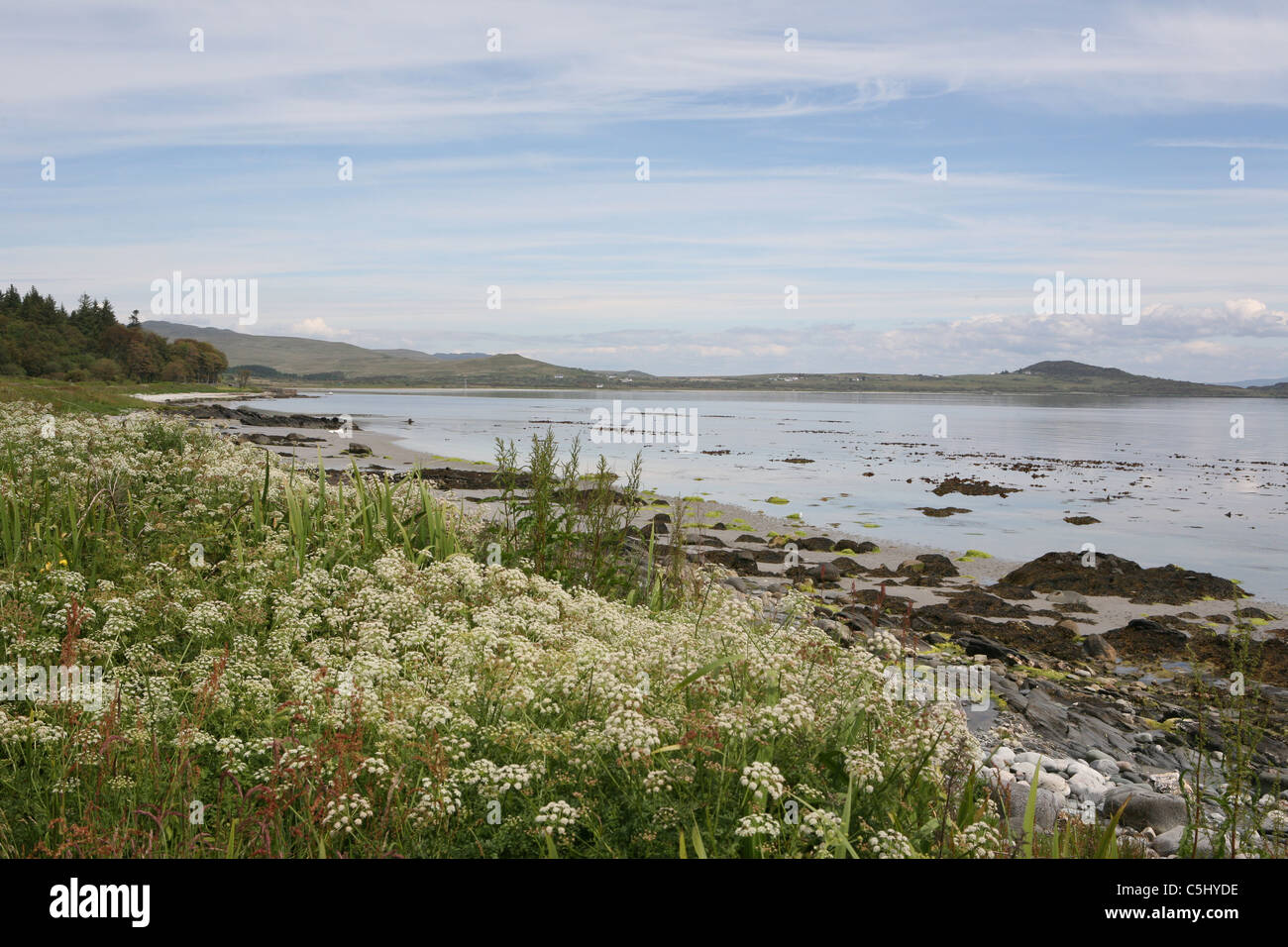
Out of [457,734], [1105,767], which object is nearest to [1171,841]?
[1105,767]

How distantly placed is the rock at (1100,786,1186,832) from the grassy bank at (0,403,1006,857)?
255 centimetres

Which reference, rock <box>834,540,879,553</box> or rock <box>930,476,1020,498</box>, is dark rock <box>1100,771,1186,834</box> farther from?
rock <box>930,476,1020,498</box>

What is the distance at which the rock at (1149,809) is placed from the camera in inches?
253

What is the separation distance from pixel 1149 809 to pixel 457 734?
17.4ft

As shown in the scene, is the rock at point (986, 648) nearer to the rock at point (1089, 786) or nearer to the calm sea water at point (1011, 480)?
the rock at point (1089, 786)

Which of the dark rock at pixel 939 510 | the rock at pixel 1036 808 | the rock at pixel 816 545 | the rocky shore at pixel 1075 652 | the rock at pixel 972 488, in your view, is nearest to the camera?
the rock at pixel 1036 808

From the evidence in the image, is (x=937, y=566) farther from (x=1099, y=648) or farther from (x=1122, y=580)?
(x=1099, y=648)

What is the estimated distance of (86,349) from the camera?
11556 centimetres

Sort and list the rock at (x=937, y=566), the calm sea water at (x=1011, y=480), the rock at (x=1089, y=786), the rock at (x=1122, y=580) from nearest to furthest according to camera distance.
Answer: the rock at (x=1089, y=786)
the rock at (x=1122, y=580)
the rock at (x=937, y=566)
the calm sea water at (x=1011, y=480)

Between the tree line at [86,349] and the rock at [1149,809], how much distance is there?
4013 inches

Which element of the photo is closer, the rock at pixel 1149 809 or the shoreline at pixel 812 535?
the rock at pixel 1149 809

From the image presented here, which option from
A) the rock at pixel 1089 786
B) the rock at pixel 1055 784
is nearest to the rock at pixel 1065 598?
the rock at pixel 1089 786

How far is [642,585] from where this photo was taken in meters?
9.93
